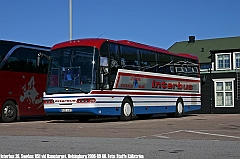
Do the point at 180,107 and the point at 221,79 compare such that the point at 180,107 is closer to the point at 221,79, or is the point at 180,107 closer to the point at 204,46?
the point at 221,79

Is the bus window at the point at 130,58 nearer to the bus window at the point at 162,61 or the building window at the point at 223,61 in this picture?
the bus window at the point at 162,61

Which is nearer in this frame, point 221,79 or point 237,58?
point 221,79

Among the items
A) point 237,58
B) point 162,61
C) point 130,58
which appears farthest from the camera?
point 237,58

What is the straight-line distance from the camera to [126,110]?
23.0m

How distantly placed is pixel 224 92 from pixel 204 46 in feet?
30.8

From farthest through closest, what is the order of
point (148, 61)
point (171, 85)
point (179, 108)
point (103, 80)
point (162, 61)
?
point (179, 108) → point (171, 85) → point (162, 61) → point (148, 61) → point (103, 80)

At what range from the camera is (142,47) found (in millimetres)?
24812

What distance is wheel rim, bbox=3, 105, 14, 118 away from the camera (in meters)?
23.1

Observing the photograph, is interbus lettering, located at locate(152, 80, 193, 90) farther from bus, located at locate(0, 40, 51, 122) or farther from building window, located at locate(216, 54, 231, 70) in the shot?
building window, located at locate(216, 54, 231, 70)

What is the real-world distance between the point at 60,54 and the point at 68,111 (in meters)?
2.54

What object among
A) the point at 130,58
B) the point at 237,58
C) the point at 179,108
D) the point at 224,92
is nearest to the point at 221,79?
the point at 224,92

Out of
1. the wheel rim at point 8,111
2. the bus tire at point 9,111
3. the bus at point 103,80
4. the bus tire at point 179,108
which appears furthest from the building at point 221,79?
the wheel rim at point 8,111

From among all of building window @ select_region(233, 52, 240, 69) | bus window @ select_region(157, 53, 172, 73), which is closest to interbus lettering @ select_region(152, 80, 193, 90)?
bus window @ select_region(157, 53, 172, 73)

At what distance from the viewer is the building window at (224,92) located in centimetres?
4403
